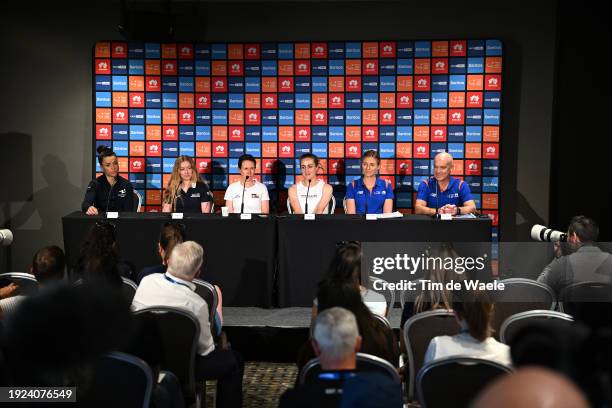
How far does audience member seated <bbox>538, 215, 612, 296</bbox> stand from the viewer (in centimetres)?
429

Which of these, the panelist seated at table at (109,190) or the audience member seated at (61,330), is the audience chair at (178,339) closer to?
the audience member seated at (61,330)

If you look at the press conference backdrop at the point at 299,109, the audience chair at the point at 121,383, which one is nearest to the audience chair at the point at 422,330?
the audience chair at the point at 121,383

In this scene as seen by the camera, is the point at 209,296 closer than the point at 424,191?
Yes

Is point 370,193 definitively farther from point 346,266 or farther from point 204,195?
point 346,266

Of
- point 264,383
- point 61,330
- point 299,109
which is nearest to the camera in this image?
point 61,330

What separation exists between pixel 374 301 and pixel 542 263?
3301 mm

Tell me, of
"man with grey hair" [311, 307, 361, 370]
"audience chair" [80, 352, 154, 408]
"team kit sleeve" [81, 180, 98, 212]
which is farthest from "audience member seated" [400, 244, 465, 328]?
"team kit sleeve" [81, 180, 98, 212]

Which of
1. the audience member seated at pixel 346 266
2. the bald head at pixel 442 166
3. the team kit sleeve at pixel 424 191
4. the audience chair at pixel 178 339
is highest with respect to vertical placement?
the bald head at pixel 442 166

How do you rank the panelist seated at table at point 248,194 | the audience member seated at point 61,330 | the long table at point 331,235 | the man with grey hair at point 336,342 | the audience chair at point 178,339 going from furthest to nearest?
the panelist seated at table at point 248,194
the long table at point 331,235
the audience chair at point 178,339
the man with grey hair at point 336,342
the audience member seated at point 61,330

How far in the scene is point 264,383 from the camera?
429 centimetres

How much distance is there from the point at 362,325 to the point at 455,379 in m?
0.60

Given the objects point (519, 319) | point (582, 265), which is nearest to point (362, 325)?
point (519, 319)

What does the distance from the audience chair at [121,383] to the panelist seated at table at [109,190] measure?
3.87 m

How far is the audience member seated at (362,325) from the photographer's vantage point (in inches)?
115
